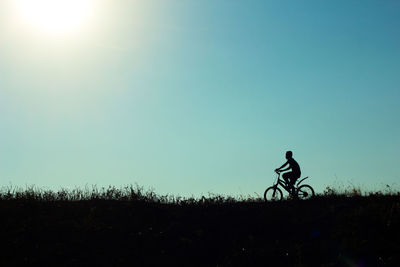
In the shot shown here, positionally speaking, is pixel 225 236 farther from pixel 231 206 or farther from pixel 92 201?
pixel 92 201

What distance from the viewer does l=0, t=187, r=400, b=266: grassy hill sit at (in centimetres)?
1089

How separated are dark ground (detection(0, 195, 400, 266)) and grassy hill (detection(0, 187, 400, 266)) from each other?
0.09 ft

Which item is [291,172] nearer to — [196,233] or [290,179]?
[290,179]

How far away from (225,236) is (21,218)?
6496 millimetres

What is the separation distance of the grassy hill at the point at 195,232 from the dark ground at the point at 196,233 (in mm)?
27

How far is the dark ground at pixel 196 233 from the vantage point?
35.7 ft

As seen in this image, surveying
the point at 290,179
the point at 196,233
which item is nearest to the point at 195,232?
the point at 196,233

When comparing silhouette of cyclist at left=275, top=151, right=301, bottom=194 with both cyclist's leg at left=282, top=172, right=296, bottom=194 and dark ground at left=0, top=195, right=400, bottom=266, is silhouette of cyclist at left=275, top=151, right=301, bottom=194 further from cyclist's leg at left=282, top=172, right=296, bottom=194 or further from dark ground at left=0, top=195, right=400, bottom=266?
dark ground at left=0, top=195, right=400, bottom=266

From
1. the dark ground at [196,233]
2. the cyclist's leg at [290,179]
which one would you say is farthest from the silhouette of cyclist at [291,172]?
the dark ground at [196,233]

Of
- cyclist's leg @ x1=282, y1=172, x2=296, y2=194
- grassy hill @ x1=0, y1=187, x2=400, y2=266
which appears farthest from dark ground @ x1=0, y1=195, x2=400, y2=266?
cyclist's leg @ x1=282, y1=172, x2=296, y2=194

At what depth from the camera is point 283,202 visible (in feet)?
54.2

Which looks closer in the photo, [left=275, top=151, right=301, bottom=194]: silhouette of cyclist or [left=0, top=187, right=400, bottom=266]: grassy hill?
[left=0, top=187, right=400, bottom=266]: grassy hill

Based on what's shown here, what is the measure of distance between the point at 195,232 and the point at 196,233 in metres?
0.04

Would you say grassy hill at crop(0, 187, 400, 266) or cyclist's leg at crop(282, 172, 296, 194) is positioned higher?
cyclist's leg at crop(282, 172, 296, 194)
